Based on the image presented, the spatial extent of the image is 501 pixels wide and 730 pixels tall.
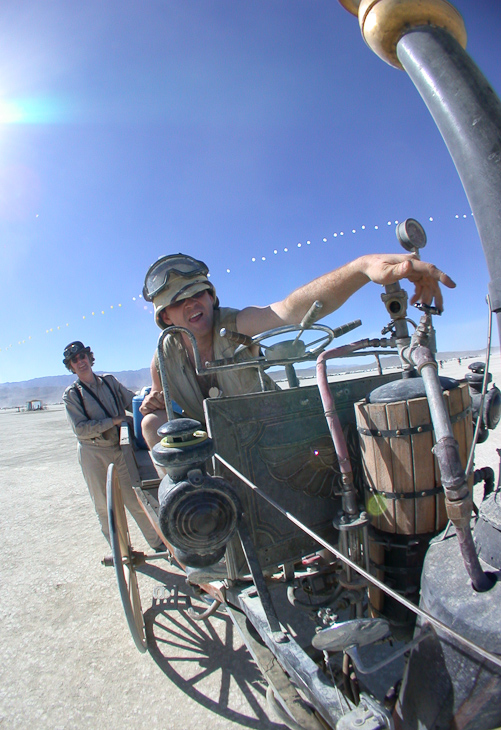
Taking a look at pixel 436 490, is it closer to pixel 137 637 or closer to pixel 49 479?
pixel 137 637

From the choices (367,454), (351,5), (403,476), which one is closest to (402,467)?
(403,476)

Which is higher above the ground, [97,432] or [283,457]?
[97,432]

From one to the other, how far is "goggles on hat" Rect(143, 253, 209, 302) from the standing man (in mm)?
2072

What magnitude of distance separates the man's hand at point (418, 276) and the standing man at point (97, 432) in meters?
3.96

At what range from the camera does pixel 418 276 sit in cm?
167

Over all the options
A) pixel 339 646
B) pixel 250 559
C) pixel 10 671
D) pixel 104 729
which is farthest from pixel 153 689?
pixel 339 646

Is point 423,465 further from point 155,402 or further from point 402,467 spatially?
point 155,402

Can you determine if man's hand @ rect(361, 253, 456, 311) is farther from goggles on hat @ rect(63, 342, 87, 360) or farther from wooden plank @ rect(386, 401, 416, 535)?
goggles on hat @ rect(63, 342, 87, 360)

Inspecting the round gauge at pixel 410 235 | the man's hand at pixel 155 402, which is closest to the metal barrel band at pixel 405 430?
the round gauge at pixel 410 235

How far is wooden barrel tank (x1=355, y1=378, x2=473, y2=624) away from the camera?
1.68 meters

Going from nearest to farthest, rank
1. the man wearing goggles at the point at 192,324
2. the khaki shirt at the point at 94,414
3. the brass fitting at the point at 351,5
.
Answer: the brass fitting at the point at 351,5
the man wearing goggles at the point at 192,324
the khaki shirt at the point at 94,414

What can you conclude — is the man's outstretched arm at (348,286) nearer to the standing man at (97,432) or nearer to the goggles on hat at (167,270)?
the goggles on hat at (167,270)

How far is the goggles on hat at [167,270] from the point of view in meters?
3.22

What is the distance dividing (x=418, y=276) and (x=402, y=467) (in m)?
0.83
